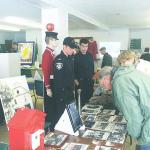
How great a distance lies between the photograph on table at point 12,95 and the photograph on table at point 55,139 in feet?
3.54

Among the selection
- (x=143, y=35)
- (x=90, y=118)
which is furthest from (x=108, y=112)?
(x=143, y=35)

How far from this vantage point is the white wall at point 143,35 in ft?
38.8

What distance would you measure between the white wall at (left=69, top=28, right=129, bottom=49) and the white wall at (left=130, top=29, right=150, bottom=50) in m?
0.68

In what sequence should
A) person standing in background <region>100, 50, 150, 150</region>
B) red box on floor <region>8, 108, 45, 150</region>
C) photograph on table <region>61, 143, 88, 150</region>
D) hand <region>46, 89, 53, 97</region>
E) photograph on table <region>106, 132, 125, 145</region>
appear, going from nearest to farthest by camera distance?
red box on floor <region>8, 108, 45, 150</region>
person standing in background <region>100, 50, 150, 150</region>
photograph on table <region>61, 143, 88, 150</region>
photograph on table <region>106, 132, 125, 145</region>
hand <region>46, 89, 53, 97</region>

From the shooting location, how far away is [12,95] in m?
3.24

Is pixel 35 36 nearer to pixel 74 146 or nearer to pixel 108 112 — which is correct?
pixel 108 112

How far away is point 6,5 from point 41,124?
481cm

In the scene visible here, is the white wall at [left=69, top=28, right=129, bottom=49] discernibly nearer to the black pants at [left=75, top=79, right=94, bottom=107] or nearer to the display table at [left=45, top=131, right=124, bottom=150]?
the black pants at [left=75, top=79, right=94, bottom=107]

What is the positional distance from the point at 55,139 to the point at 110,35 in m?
10.1

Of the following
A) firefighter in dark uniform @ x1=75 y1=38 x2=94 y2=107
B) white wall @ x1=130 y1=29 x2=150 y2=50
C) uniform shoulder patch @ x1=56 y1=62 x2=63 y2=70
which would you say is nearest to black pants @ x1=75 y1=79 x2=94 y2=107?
firefighter in dark uniform @ x1=75 y1=38 x2=94 y2=107

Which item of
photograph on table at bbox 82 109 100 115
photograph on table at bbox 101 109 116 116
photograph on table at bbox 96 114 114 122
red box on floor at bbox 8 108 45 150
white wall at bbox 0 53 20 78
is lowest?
photograph on table at bbox 96 114 114 122

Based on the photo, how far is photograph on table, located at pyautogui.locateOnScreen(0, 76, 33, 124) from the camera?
123 inches

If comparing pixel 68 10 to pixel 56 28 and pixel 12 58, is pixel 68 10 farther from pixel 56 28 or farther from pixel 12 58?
pixel 12 58

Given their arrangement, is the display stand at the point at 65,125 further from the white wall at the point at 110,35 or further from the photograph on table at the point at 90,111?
the white wall at the point at 110,35
